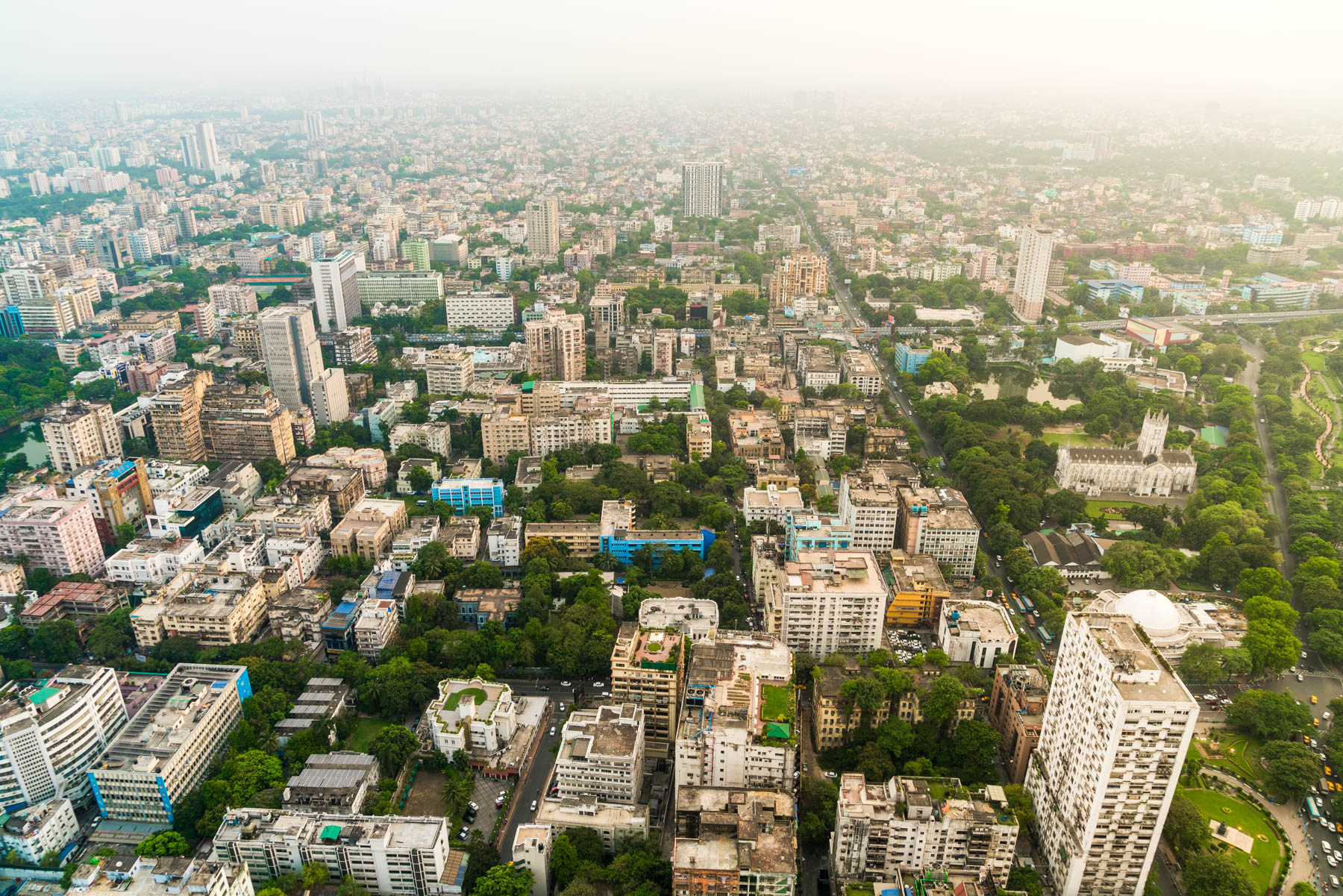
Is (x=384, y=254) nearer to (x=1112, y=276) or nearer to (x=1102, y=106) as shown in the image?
(x=1112, y=276)

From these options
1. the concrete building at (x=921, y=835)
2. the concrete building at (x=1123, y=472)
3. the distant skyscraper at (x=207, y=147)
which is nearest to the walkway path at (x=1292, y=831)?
the concrete building at (x=921, y=835)

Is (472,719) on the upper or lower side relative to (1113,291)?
lower

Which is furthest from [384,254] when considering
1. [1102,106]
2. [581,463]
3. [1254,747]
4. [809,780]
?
[1102,106]

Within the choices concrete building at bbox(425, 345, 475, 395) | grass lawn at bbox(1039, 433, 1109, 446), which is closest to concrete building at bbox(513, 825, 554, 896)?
concrete building at bbox(425, 345, 475, 395)

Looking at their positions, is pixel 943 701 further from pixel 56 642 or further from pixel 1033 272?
pixel 1033 272

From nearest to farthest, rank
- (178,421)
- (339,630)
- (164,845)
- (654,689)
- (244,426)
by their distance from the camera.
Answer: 1. (164,845)
2. (654,689)
3. (339,630)
4. (178,421)
5. (244,426)

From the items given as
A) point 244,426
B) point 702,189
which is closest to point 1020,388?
point 244,426

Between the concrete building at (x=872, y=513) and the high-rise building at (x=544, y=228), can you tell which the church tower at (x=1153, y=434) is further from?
the high-rise building at (x=544, y=228)
